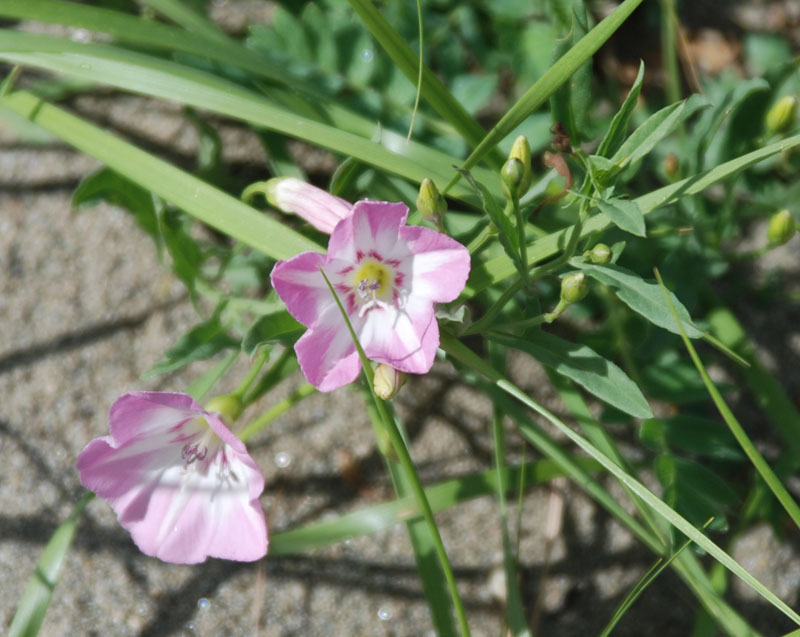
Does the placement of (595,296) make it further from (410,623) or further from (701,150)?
(410,623)

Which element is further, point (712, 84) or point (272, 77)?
point (712, 84)

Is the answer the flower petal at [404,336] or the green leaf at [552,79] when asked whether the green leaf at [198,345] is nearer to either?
the flower petal at [404,336]

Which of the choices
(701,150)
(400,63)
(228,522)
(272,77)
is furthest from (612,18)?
(228,522)

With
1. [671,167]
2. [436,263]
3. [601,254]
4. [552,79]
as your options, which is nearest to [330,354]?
[436,263]

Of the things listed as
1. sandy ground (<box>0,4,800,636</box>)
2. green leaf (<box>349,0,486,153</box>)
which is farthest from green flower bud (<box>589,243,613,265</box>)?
sandy ground (<box>0,4,800,636</box>)

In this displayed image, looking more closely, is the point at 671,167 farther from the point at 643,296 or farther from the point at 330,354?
the point at 330,354

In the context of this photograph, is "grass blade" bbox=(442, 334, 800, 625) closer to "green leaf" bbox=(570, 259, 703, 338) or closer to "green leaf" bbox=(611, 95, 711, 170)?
"green leaf" bbox=(570, 259, 703, 338)

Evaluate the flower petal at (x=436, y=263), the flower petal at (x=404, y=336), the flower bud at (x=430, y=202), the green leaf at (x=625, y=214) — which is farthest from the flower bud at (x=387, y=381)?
the green leaf at (x=625, y=214)
